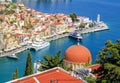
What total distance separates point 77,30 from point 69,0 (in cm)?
3687

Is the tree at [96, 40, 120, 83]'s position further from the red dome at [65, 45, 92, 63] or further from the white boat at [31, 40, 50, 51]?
the white boat at [31, 40, 50, 51]

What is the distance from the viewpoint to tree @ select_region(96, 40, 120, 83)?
7.95 meters

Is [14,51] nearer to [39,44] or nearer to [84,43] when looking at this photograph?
[39,44]

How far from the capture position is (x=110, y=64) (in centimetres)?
817

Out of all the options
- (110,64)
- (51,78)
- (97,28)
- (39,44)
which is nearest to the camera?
(110,64)

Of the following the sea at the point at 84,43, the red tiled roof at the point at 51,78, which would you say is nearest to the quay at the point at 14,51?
the sea at the point at 84,43

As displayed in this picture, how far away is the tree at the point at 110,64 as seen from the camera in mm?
7953

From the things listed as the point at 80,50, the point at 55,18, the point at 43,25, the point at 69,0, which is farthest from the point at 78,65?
the point at 69,0

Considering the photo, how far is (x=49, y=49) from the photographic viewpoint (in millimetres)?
35750

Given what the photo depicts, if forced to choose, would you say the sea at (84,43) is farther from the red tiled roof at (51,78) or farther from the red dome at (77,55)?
the red tiled roof at (51,78)


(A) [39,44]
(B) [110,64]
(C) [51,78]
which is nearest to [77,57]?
(C) [51,78]

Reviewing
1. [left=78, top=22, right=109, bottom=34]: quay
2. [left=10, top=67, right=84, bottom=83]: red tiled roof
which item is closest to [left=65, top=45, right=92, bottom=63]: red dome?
[left=10, top=67, right=84, bottom=83]: red tiled roof

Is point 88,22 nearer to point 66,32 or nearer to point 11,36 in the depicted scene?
point 66,32

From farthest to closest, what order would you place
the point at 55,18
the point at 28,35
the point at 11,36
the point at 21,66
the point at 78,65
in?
1. the point at 55,18
2. the point at 28,35
3. the point at 11,36
4. the point at 21,66
5. the point at 78,65
